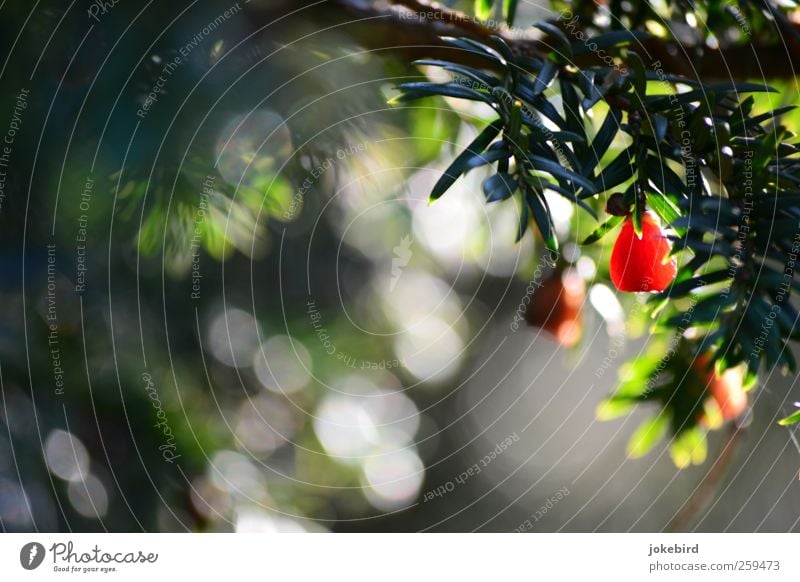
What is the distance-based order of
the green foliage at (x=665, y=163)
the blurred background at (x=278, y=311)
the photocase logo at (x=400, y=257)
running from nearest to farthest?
1. the green foliage at (x=665, y=163)
2. the blurred background at (x=278, y=311)
3. the photocase logo at (x=400, y=257)

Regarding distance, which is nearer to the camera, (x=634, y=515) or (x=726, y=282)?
(x=726, y=282)

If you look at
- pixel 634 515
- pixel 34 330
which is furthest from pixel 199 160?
pixel 634 515

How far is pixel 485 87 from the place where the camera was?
0.43 metres

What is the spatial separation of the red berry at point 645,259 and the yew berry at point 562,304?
16 centimetres

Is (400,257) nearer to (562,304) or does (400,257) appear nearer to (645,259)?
(562,304)

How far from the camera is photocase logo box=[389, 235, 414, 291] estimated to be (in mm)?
715

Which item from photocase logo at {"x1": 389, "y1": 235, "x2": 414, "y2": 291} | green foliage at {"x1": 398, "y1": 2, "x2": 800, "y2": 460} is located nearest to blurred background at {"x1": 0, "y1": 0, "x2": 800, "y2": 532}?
photocase logo at {"x1": 389, "y1": 235, "x2": 414, "y2": 291}

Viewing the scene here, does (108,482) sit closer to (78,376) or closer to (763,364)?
(78,376)

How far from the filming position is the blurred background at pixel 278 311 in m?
0.55

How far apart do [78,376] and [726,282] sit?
499mm
